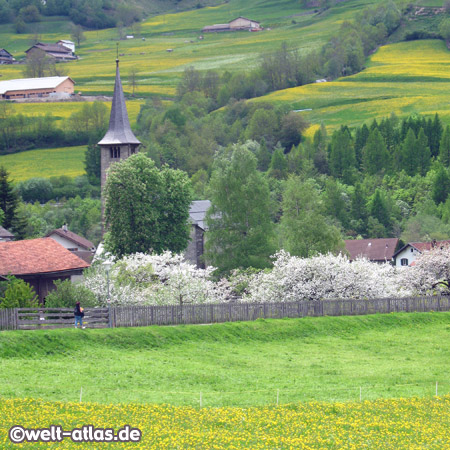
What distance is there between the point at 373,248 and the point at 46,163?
81582 mm

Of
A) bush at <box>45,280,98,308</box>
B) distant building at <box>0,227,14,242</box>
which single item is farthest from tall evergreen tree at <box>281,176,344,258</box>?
distant building at <box>0,227,14,242</box>

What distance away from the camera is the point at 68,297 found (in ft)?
179

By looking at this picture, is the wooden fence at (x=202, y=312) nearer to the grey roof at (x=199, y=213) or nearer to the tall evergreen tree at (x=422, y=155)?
the grey roof at (x=199, y=213)

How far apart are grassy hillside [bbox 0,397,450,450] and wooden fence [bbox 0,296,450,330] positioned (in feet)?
57.9

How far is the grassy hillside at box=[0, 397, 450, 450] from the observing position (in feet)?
84.5

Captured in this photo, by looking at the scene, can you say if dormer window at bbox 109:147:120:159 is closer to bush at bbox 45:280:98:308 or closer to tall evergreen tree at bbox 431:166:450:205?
bush at bbox 45:280:98:308

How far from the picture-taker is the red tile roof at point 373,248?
115 meters

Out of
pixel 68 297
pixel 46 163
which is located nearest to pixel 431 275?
pixel 68 297

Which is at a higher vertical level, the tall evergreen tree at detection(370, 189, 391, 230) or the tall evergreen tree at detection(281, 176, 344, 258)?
the tall evergreen tree at detection(281, 176, 344, 258)

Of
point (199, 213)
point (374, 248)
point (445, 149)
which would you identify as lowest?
point (374, 248)

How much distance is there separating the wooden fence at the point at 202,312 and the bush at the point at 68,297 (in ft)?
6.59

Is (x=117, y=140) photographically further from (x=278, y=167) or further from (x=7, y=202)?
(x=278, y=167)

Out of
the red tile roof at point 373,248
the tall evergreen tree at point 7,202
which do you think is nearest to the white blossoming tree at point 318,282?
the tall evergreen tree at point 7,202

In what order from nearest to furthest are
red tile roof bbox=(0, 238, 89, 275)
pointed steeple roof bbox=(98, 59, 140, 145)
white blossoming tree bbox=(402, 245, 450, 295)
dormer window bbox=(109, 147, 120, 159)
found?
red tile roof bbox=(0, 238, 89, 275), white blossoming tree bbox=(402, 245, 450, 295), dormer window bbox=(109, 147, 120, 159), pointed steeple roof bbox=(98, 59, 140, 145)
